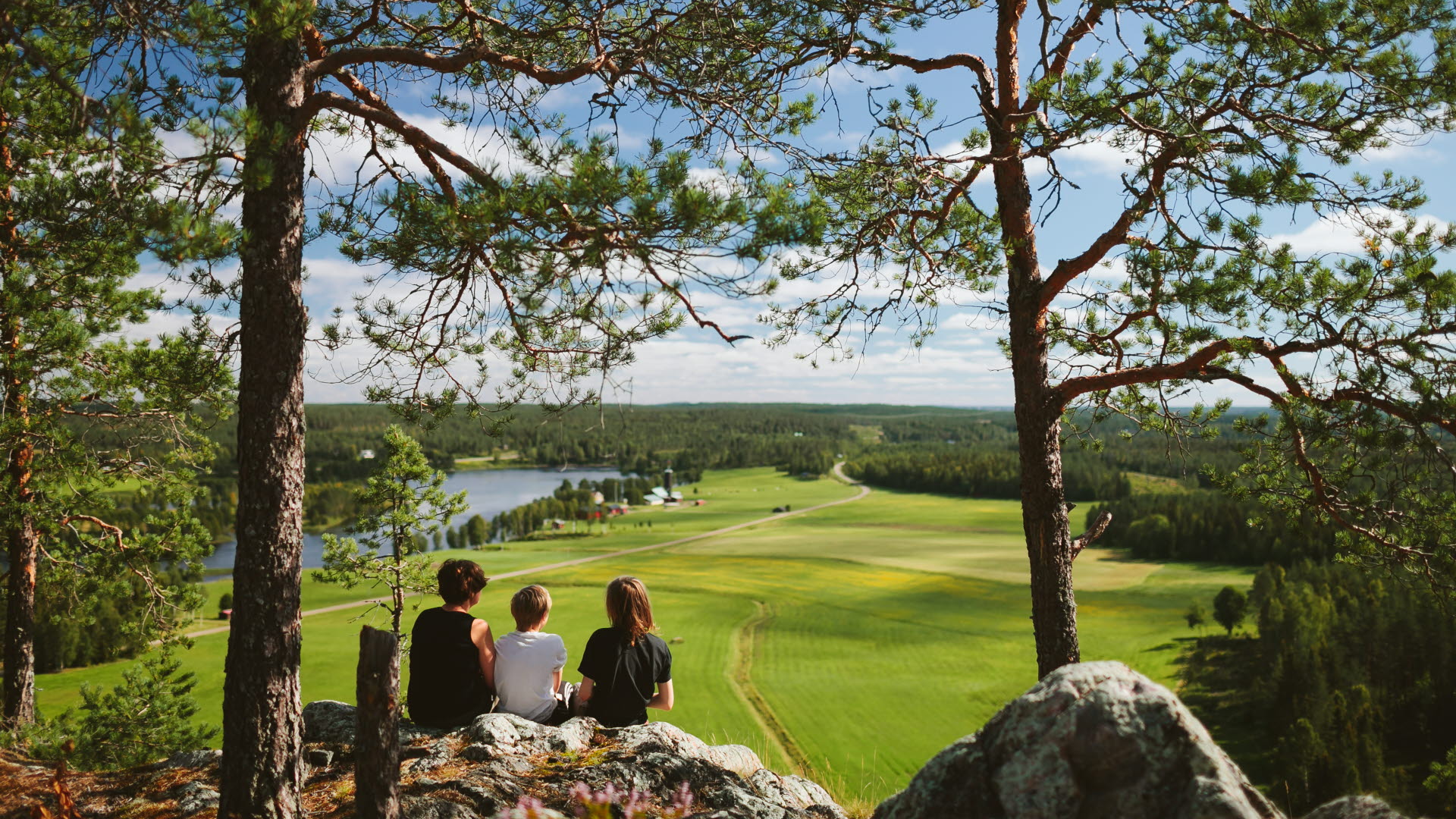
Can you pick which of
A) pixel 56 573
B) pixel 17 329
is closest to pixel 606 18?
pixel 17 329

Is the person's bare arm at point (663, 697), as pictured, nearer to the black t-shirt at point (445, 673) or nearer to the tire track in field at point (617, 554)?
the black t-shirt at point (445, 673)

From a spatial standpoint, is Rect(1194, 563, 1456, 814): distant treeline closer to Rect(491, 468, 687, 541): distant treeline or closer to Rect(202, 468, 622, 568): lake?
Rect(491, 468, 687, 541): distant treeline

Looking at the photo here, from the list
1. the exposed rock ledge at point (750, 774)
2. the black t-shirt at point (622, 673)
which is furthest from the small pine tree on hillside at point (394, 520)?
the black t-shirt at point (622, 673)

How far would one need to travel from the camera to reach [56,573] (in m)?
10.1

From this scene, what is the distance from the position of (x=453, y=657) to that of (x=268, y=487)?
2.13 metres

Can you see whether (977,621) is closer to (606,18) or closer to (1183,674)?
(1183,674)

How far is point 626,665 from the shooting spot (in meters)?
5.82

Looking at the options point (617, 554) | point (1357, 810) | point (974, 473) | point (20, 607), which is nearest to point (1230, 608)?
point (617, 554)

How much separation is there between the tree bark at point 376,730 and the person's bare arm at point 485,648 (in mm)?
1805

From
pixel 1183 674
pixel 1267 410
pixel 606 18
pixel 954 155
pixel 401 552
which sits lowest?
pixel 1183 674

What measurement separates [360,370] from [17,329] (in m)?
5.98

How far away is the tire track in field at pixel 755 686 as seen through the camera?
112 ft

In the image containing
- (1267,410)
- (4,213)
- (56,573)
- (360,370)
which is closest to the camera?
(360,370)

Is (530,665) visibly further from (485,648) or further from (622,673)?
(622,673)
